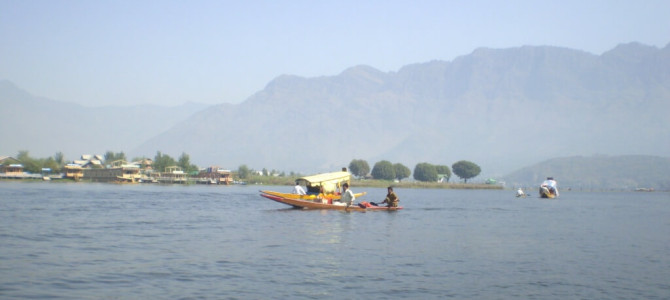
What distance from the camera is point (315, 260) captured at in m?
26.0

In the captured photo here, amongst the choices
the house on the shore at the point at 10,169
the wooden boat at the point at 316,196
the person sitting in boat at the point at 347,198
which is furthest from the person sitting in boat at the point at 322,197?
the house on the shore at the point at 10,169

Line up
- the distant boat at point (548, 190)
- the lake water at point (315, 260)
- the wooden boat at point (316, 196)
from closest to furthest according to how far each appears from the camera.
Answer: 1. the lake water at point (315, 260)
2. the wooden boat at point (316, 196)
3. the distant boat at point (548, 190)

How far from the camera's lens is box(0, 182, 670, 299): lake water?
20.4 m

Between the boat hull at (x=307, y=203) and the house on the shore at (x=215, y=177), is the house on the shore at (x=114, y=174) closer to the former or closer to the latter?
the house on the shore at (x=215, y=177)

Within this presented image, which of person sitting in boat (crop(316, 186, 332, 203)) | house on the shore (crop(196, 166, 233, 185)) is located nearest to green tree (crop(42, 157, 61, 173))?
house on the shore (crop(196, 166, 233, 185))

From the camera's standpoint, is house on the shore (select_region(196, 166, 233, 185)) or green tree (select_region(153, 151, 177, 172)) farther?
green tree (select_region(153, 151, 177, 172))

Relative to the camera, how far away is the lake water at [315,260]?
2036 cm

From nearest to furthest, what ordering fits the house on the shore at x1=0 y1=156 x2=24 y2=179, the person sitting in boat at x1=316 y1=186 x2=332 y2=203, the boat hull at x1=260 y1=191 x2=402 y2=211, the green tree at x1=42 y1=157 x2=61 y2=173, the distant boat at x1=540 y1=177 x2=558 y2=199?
the boat hull at x1=260 y1=191 x2=402 y2=211 < the person sitting in boat at x1=316 y1=186 x2=332 y2=203 < the distant boat at x1=540 y1=177 x2=558 y2=199 < the house on the shore at x1=0 y1=156 x2=24 y2=179 < the green tree at x1=42 y1=157 x2=61 y2=173

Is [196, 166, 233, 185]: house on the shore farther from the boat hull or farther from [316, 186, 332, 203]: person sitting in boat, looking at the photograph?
the boat hull

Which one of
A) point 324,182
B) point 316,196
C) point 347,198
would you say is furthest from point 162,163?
point 347,198

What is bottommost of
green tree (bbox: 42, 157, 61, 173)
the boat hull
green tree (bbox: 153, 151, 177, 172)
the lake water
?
the lake water

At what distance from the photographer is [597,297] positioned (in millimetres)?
20484

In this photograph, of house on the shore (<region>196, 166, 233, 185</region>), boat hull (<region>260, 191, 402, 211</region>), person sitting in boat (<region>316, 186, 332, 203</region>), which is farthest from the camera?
house on the shore (<region>196, 166, 233, 185</region>)

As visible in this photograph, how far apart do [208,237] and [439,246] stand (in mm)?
11540
